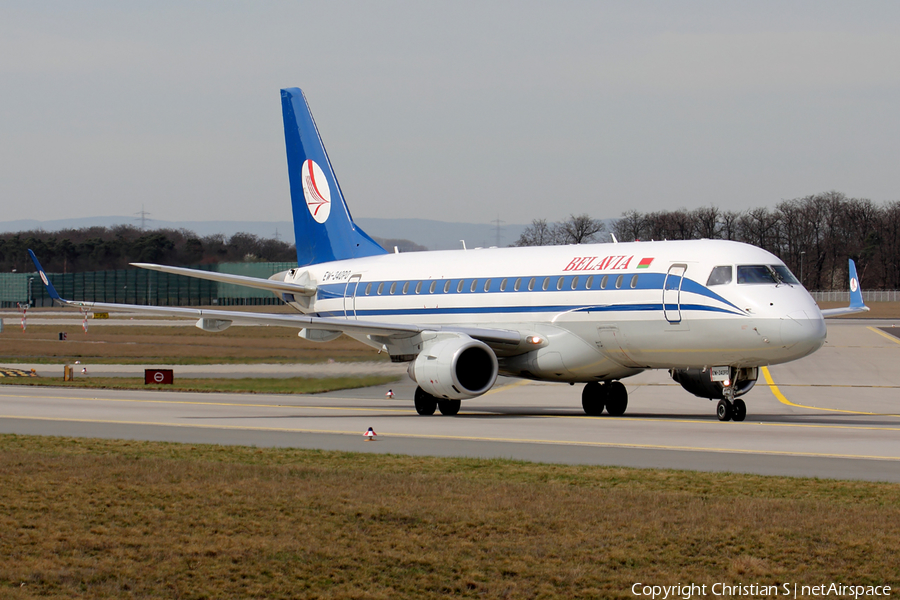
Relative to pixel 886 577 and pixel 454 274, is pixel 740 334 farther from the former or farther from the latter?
pixel 886 577

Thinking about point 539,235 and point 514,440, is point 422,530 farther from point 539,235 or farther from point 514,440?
point 539,235

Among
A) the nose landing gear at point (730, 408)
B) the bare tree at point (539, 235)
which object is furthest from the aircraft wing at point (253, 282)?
the bare tree at point (539, 235)

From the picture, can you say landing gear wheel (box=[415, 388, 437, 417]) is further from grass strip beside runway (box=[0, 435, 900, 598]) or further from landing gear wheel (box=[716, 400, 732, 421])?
grass strip beside runway (box=[0, 435, 900, 598])

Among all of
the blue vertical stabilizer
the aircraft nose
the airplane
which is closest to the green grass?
the airplane

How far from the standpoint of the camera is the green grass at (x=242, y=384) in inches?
1329

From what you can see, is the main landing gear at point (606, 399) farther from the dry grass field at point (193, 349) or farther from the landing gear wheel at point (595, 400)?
the dry grass field at point (193, 349)

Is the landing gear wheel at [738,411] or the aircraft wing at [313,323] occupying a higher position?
the aircraft wing at [313,323]

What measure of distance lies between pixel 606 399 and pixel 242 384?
14181 mm

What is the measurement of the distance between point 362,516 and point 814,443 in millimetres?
10420

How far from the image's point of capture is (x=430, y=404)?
84.0ft

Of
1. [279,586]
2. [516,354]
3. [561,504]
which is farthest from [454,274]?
[279,586]

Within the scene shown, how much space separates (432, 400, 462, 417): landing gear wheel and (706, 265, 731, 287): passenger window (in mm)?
7042

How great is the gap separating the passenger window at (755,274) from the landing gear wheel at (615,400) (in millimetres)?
5293

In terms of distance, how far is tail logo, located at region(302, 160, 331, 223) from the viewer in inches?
1294
